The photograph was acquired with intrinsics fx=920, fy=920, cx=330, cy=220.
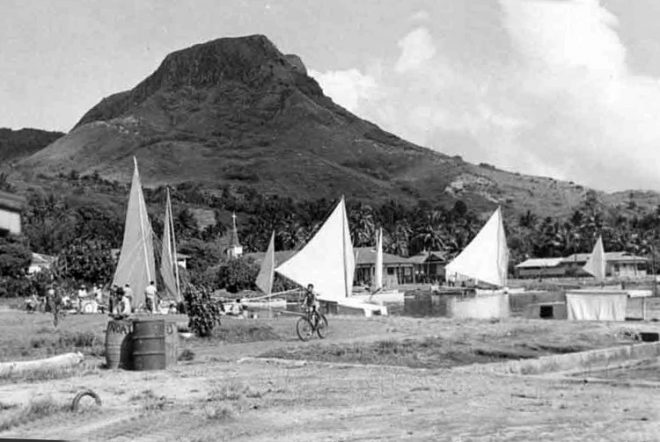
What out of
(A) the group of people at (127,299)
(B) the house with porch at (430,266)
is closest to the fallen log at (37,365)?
(A) the group of people at (127,299)

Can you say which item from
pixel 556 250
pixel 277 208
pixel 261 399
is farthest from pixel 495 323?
pixel 277 208

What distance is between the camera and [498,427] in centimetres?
1011

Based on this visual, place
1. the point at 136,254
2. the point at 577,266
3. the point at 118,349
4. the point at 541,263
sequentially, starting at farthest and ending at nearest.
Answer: the point at 541,263 → the point at 577,266 → the point at 136,254 → the point at 118,349

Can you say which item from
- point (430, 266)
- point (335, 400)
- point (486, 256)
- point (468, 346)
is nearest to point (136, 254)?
point (468, 346)

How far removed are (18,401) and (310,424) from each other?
4.83 metres

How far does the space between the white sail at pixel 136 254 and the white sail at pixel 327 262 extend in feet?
19.9

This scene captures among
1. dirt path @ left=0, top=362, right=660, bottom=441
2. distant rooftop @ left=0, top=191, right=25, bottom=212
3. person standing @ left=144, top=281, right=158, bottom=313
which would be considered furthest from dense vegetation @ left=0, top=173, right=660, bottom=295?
distant rooftop @ left=0, top=191, right=25, bottom=212

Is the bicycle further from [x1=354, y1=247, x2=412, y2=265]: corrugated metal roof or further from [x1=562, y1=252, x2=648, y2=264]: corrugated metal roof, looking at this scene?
[x1=562, y1=252, x2=648, y2=264]: corrugated metal roof

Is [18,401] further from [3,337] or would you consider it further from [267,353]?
[3,337]

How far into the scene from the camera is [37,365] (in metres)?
16.6

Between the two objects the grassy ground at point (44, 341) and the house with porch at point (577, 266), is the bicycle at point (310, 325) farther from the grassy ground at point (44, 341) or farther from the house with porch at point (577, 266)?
the house with porch at point (577, 266)

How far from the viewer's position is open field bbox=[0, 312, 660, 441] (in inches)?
398

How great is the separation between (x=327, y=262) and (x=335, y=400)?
28765 millimetres

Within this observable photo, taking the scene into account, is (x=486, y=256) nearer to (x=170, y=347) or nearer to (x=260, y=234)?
(x=170, y=347)
